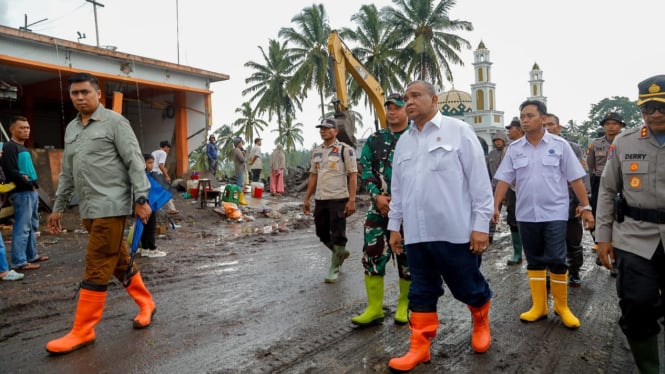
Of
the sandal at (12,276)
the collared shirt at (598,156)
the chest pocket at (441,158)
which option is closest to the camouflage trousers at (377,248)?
the chest pocket at (441,158)

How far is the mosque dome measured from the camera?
54644mm

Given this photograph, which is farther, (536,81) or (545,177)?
(536,81)

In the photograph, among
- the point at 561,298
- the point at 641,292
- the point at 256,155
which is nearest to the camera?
the point at 641,292

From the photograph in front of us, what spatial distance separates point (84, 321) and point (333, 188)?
9.97ft

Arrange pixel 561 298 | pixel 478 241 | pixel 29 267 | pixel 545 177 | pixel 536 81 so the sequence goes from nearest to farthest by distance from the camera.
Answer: pixel 478 241 → pixel 561 298 → pixel 545 177 → pixel 29 267 → pixel 536 81

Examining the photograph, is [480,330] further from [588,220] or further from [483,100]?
[483,100]

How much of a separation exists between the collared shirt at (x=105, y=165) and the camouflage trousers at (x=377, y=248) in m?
1.91

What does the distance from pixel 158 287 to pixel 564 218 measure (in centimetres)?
450

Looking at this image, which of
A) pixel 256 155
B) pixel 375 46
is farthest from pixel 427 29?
pixel 256 155

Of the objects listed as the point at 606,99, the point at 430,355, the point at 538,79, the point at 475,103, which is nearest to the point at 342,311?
the point at 430,355

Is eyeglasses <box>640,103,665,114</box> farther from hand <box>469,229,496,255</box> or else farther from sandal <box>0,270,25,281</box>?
sandal <box>0,270,25,281</box>

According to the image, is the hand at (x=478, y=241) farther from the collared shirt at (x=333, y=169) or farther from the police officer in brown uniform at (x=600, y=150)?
the police officer in brown uniform at (x=600, y=150)

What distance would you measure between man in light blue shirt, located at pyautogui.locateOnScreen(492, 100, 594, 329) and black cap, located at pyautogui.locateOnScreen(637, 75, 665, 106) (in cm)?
146

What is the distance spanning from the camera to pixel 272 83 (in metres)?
37.9
